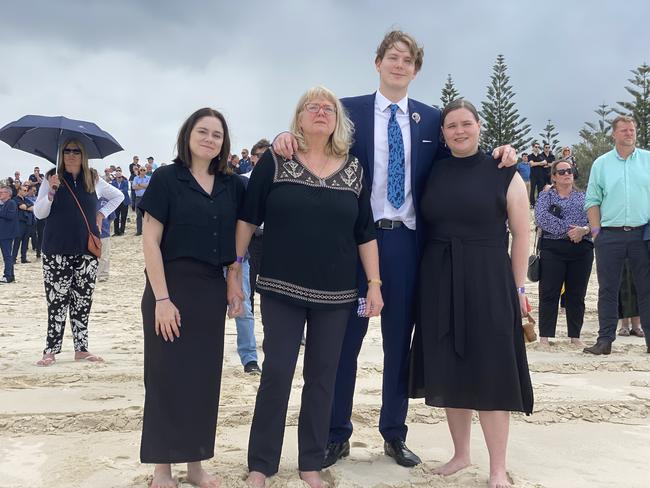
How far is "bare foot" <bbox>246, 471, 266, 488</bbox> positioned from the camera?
320 centimetres

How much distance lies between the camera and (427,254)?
11.6 feet

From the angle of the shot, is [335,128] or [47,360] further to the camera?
[47,360]

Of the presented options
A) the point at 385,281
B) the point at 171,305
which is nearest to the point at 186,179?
the point at 171,305

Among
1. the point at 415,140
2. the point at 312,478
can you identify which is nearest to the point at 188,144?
the point at 415,140

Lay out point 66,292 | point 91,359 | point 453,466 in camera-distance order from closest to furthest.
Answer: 1. point 453,466
2. point 66,292
3. point 91,359

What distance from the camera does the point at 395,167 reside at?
12.0 ft

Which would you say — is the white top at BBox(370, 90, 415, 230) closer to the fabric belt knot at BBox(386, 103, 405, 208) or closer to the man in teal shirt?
the fabric belt knot at BBox(386, 103, 405, 208)

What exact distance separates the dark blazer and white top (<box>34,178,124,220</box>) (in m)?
9.30

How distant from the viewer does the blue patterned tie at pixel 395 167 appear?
3.63 m

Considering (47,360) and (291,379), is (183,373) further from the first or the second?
(47,360)

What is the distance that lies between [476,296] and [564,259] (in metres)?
4.23

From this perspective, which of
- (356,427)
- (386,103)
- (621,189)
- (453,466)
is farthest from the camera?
(621,189)

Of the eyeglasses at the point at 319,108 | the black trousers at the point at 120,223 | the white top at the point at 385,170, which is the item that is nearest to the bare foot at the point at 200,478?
the white top at the point at 385,170

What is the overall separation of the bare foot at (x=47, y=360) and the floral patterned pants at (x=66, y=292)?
0.03 meters
